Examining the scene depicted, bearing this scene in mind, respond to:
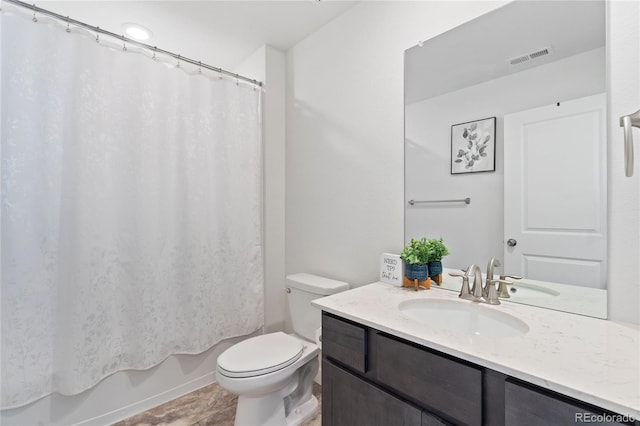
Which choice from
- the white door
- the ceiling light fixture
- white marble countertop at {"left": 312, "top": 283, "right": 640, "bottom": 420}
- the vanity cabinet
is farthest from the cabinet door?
the ceiling light fixture

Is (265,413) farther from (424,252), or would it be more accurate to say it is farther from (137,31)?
(137,31)

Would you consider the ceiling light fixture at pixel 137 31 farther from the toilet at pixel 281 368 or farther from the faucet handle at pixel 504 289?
the faucet handle at pixel 504 289

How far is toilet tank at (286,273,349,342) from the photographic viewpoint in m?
1.73

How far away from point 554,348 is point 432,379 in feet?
1.07

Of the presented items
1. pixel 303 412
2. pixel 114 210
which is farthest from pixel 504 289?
pixel 114 210

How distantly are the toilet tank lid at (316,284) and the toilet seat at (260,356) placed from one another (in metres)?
0.30

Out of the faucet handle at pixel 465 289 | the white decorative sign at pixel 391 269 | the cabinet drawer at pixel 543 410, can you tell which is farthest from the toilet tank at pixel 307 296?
the cabinet drawer at pixel 543 410

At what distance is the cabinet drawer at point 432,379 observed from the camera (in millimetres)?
761

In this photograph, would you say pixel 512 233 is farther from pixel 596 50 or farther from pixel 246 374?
Answer: pixel 246 374

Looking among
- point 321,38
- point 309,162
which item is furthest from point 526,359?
point 321,38

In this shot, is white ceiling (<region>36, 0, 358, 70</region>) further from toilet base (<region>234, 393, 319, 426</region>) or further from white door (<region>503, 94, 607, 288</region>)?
toilet base (<region>234, 393, 319, 426</region>)

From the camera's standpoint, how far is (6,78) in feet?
4.32

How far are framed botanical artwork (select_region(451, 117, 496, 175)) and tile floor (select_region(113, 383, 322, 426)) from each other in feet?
5.10

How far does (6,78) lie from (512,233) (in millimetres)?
2276
